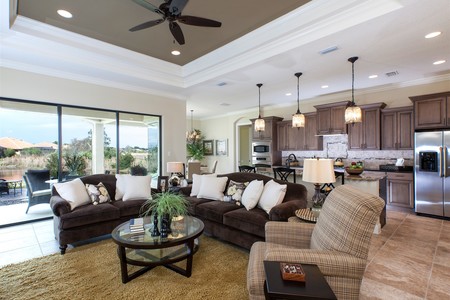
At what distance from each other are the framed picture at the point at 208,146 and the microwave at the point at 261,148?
8.55ft

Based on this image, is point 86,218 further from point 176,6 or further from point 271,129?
point 271,129

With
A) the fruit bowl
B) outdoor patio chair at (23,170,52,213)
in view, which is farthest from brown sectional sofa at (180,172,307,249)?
outdoor patio chair at (23,170,52,213)

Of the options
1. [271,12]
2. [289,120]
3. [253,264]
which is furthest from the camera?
[289,120]

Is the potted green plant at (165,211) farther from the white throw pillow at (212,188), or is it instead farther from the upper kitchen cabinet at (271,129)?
the upper kitchen cabinet at (271,129)

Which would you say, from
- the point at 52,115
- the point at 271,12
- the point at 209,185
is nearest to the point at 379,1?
the point at 271,12

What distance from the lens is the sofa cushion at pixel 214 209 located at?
3369mm

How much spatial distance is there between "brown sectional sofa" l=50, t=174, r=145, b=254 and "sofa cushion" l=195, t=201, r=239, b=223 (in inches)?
41.8

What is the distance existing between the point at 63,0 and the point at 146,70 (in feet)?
6.54

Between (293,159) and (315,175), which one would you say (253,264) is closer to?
(315,175)

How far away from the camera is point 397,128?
531 cm

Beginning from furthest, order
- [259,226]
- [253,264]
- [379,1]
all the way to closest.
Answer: [259,226]
[379,1]
[253,264]

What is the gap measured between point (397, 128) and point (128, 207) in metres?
5.96

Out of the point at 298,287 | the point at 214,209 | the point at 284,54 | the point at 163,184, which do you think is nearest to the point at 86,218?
the point at 163,184

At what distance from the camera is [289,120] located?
7250mm
